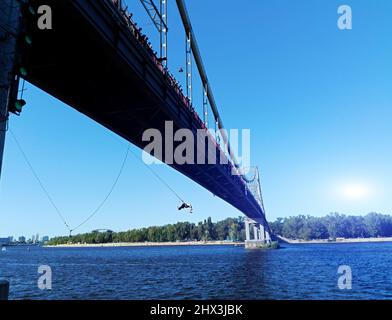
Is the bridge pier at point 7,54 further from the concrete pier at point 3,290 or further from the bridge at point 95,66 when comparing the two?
the concrete pier at point 3,290

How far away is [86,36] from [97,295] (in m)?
19.2

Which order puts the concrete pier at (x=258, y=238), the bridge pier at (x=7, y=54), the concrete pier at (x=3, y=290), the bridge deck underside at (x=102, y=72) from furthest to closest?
the concrete pier at (x=258, y=238), the bridge deck underside at (x=102, y=72), the bridge pier at (x=7, y=54), the concrete pier at (x=3, y=290)

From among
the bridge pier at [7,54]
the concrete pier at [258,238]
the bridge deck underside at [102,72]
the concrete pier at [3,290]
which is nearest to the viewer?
the concrete pier at [3,290]

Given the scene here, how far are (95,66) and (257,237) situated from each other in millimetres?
102770

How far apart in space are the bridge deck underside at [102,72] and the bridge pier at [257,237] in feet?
275

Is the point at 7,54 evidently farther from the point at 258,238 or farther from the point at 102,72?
the point at 258,238

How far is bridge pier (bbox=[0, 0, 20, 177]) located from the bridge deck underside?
53.5 inches

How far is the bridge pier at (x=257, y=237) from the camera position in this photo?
353ft

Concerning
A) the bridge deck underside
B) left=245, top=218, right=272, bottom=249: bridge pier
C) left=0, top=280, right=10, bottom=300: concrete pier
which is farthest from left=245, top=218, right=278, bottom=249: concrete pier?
left=0, top=280, right=10, bottom=300: concrete pier

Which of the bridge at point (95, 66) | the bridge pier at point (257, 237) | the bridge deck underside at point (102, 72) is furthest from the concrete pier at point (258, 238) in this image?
the bridge deck underside at point (102, 72)

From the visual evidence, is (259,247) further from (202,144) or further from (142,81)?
(142,81)

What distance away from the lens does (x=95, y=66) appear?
17.5 m

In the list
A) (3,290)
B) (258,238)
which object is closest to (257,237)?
(258,238)

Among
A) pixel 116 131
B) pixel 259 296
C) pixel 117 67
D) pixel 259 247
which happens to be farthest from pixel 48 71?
pixel 259 247
